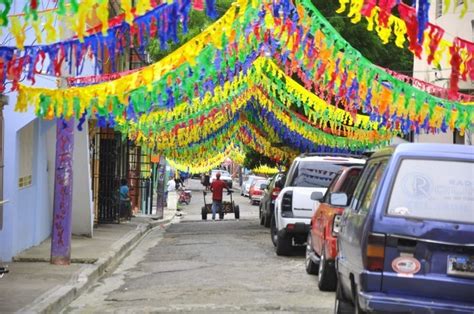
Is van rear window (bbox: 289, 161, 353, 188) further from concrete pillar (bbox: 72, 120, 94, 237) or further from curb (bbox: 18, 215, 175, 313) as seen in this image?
concrete pillar (bbox: 72, 120, 94, 237)

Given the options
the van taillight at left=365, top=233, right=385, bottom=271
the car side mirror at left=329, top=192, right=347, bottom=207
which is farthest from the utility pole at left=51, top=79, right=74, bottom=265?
the van taillight at left=365, top=233, right=385, bottom=271

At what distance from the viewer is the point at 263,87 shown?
21.1 m

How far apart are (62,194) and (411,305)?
9.01 metres

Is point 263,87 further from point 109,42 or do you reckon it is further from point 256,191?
point 256,191

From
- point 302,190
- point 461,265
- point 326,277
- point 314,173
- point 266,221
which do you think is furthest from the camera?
point 266,221

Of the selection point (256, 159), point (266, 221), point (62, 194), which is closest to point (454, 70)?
point (62, 194)

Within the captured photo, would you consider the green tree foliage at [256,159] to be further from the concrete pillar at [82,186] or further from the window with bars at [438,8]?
the concrete pillar at [82,186]

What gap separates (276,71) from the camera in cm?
1936

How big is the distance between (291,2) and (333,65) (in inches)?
74.4

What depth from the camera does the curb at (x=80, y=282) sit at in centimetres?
1038

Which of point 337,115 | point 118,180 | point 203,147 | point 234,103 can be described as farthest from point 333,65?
point 203,147

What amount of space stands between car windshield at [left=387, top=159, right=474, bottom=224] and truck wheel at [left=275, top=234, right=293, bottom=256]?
31.2 feet

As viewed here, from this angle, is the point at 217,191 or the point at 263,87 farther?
the point at 217,191

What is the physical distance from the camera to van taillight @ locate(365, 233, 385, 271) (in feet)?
22.5
